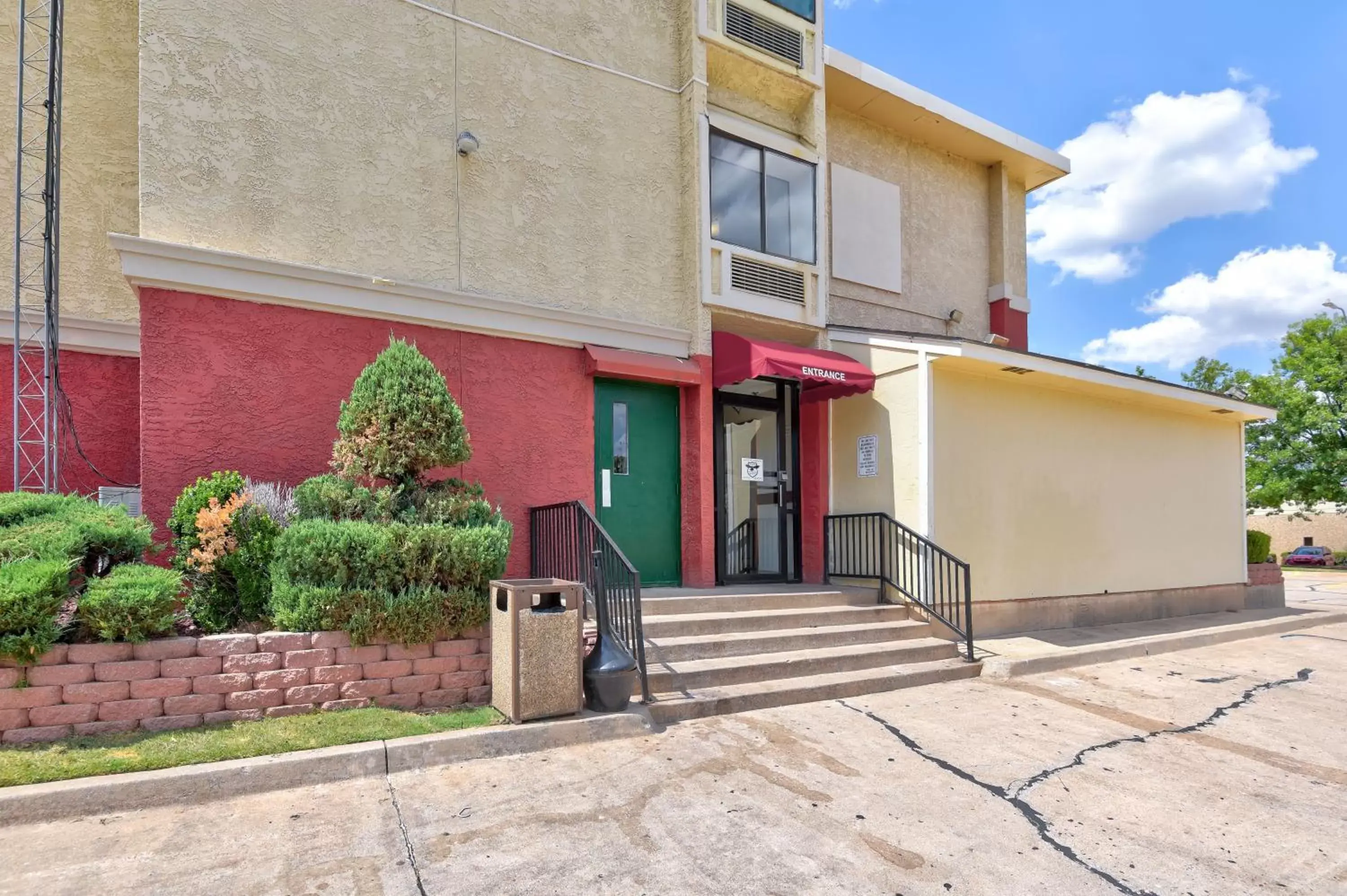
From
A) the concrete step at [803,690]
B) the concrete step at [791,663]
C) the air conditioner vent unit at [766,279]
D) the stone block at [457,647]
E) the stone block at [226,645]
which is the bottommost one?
the concrete step at [803,690]

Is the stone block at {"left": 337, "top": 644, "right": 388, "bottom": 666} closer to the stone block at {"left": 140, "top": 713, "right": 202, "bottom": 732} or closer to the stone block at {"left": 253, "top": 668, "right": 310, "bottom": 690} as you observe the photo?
the stone block at {"left": 253, "top": 668, "right": 310, "bottom": 690}

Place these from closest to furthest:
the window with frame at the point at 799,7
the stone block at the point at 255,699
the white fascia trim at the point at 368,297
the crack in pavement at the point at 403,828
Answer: the crack in pavement at the point at 403,828 < the stone block at the point at 255,699 < the white fascia trim at the point at 368,297 < the window with frame at the point at 799,7

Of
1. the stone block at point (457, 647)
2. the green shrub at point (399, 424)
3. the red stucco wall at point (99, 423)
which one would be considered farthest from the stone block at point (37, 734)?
the red stucco wall at point (99, 423)

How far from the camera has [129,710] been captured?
177 inches

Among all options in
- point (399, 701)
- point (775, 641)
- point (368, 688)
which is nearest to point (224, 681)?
point (368, 688)

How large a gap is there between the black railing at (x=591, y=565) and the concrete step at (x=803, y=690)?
11.0 inches

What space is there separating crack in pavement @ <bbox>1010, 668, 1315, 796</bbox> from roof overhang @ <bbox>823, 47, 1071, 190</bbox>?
8646 millimetres

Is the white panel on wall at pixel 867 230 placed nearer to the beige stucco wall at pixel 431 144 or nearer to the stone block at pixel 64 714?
the beige stucco wall at pixel 431 144

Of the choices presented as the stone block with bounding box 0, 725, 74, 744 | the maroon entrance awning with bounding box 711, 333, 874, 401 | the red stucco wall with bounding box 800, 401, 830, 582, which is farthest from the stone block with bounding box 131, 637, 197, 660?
the red stucco wall with bounding box 800, 401, 830, 582

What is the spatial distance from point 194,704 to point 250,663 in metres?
0.37

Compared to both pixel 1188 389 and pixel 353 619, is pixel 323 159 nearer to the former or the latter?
pixel 353 619

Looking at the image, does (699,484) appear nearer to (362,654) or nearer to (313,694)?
(362,654)

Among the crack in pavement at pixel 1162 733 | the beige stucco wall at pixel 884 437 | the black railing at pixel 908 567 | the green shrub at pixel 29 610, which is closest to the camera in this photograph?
the green shrub at pixel 29 610

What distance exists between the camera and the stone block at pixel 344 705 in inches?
196
